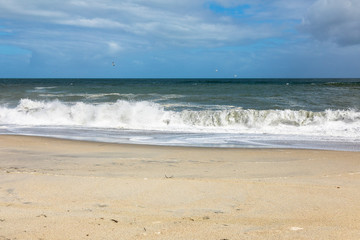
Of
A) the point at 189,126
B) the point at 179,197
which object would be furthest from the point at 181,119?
the point at 179,197

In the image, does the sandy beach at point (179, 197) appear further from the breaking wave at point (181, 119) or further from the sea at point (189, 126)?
the breaking wave at point (181, 119)

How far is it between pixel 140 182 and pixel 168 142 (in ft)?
17.2

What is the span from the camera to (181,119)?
16078mm

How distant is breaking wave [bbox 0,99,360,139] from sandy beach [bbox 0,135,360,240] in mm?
6706

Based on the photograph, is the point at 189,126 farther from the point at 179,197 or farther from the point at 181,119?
the point at 179,197

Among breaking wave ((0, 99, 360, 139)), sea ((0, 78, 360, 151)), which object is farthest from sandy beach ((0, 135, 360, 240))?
breaking wave ((0, 99, 360, 139))

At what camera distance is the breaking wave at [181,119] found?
47.1 feet

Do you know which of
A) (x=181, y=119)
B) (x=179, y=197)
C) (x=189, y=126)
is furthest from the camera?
(x=181, y=119)

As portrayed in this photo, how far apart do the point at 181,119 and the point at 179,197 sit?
1168cm

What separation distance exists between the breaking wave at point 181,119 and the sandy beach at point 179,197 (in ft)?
22.0

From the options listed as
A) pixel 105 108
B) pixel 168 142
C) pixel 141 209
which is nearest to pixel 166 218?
pixel 141 209

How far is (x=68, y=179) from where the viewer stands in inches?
211

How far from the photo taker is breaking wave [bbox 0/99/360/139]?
47.1 feet

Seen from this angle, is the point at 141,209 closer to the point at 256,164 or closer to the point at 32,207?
the point at 32,207
